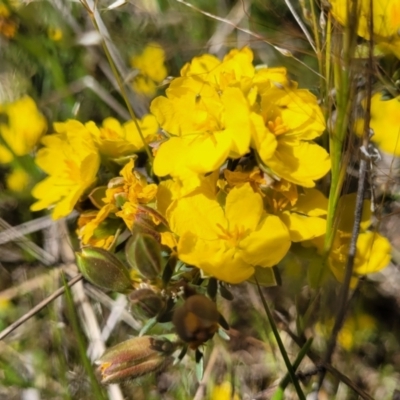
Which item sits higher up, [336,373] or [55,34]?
[55,34]

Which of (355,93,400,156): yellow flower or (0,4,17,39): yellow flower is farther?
(0,4,17,39): yellow flower

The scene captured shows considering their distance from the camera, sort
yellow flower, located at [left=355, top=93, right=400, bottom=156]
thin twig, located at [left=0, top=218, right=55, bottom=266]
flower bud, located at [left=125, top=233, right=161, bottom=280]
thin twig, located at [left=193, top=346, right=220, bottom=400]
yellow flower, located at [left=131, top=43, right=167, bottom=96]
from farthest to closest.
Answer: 1. yellow flower, located at [left=131, top=43, right=167, bottom=96]
2. thin twig, located at [left=0, top=218, right=55, bottom=266]
3. thin twig, located at [left=193, top=346, right=220, bottom=400]
4. yellow flower, located at [left=355, top=93, right=400, bottom=156]
5. flower bud, located at [left=125, top=233, right=161, bottom=280]

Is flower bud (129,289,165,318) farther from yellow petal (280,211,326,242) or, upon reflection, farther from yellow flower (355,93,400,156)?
yellow flower (355,93,400,156)

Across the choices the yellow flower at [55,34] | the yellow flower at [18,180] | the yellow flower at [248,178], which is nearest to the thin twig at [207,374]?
the yellow flower at [248,178]

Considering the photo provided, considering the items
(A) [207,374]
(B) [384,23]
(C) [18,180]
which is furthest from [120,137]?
(C) [18,180]

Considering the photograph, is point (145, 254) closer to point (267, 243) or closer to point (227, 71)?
point (267, 243)

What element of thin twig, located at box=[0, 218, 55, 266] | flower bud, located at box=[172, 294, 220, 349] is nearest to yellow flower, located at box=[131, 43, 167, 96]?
thin twig, located at box=[0, 218, 55, 266]
